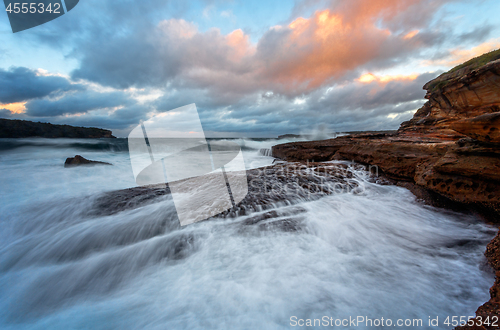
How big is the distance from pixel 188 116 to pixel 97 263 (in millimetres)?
2491

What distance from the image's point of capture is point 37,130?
27.5 metres

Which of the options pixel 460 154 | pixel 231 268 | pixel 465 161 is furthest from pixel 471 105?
pixel 231 268

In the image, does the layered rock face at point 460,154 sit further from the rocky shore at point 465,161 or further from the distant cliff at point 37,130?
the distant cliff at point 37,130

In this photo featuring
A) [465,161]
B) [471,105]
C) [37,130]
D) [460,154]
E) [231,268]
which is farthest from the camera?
[37,130]

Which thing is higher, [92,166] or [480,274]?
[92,166]

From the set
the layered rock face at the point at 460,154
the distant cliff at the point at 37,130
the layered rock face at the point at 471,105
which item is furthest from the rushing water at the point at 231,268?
the distant cliff at the point at 37,130

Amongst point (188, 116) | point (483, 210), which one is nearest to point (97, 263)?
point (188, 116)

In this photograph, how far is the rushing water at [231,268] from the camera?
1773 mm

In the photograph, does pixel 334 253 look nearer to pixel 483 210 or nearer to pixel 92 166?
pixel 483 210

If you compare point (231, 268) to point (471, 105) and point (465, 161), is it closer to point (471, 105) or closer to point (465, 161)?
point (465, 161)

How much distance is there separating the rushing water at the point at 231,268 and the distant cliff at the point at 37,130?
121 ft

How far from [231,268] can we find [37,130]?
139ft

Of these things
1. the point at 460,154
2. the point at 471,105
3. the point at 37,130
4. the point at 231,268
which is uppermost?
the point at 37,130

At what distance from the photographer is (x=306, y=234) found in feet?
9.82
